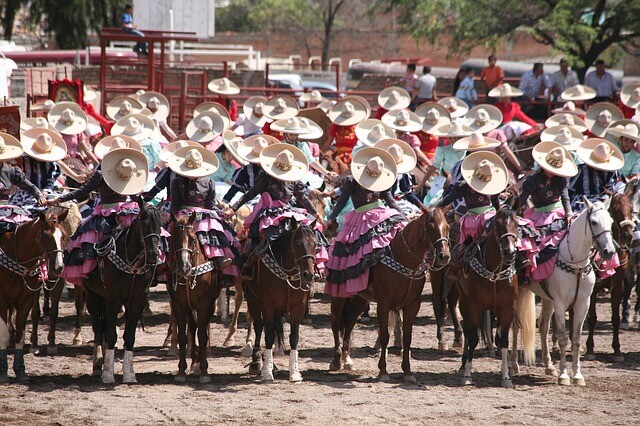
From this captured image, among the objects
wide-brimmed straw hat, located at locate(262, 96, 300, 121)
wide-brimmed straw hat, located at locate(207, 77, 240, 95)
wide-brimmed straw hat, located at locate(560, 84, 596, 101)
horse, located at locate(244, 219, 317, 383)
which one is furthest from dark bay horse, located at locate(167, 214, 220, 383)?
wide-brimmed straw hat, located at locate(560, 84, 596, 101)

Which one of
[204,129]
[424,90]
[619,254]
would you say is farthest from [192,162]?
[424,90]

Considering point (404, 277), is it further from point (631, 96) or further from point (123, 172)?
point (631, 96)

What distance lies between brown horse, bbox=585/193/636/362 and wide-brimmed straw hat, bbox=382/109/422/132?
491cm

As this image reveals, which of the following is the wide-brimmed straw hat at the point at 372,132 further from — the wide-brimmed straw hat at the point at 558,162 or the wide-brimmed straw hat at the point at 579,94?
the wide-brimmed straw hat at the point at 579,94

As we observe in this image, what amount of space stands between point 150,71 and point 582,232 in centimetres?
1379

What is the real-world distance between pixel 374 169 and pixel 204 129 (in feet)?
14.6

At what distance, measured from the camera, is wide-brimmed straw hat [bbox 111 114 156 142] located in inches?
625

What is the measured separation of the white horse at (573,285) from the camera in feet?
37.9

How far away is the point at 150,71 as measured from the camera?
2323 cm

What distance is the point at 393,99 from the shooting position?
2048cm

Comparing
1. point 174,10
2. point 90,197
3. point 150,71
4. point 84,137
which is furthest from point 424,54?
point 90,197

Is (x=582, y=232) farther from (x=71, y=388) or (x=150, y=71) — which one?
(x=150, y=71)

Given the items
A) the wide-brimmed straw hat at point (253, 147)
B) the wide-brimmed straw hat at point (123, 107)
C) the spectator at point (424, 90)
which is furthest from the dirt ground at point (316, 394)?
the spectator at point (424, 90)

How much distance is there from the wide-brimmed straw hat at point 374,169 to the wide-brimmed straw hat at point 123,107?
6.84 m
